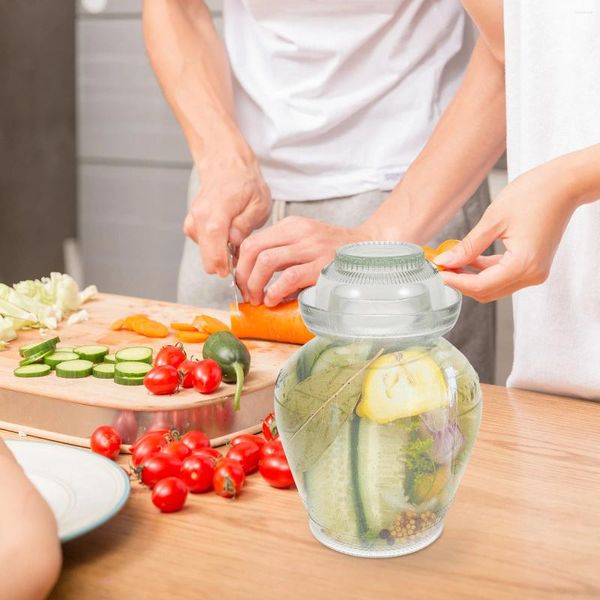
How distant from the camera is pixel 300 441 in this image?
0.92 m

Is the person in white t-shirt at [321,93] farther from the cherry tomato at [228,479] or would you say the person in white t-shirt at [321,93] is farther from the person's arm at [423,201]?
the cherry tomato at [228,479]

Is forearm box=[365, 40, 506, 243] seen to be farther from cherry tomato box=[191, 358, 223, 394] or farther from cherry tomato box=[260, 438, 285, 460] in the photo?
cherry tomato box=[260, 438, 285, 460]

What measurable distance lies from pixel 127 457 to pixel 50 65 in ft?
8.88

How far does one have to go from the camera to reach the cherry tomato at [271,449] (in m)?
1.13

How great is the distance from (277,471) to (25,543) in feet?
1.16

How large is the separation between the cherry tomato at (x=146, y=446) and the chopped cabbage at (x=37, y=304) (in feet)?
1.66

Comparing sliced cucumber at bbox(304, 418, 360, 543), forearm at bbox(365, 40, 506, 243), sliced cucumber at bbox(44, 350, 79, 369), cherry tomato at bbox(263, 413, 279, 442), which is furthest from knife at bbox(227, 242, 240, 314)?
sliced cucumber at bbox(304, 418, 360, 543)

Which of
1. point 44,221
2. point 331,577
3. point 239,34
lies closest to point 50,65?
point 44,221

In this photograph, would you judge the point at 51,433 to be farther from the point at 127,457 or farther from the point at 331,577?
the point at 331,577

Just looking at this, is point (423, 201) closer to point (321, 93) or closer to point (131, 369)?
point (321, 93)

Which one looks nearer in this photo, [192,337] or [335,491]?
[335,491]

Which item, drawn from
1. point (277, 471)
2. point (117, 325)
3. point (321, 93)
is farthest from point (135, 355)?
point (321, 93)

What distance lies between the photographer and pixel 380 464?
0.88 metres

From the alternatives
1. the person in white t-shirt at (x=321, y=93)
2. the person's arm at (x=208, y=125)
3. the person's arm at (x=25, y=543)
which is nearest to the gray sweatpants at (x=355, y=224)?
the person in white t-shirt at (x=321, y=93)
